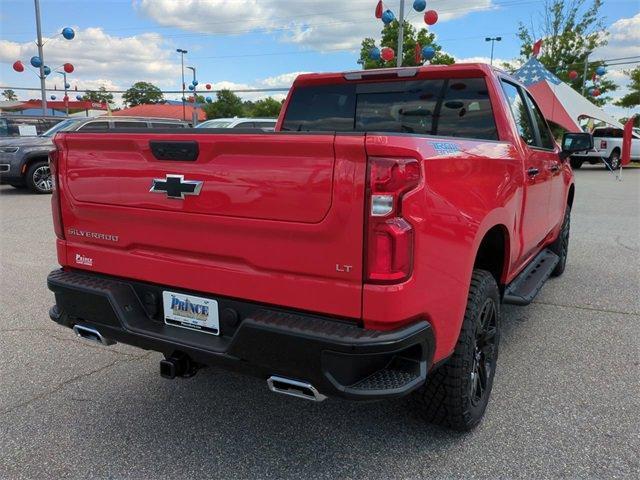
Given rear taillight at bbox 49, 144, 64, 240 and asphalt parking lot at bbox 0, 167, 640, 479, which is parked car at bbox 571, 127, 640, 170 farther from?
rear taillight at bbox 49, 144, 64, 240

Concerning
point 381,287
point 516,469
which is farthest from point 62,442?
point 516,469

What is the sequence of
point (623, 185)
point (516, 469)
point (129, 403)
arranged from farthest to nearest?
point (623, 185) → point (129, 403) → point (516, 469)

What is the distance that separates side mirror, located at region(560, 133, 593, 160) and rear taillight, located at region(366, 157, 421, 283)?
3128 millimetres

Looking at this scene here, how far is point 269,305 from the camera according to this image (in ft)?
7.41

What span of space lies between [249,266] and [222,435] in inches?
40.5

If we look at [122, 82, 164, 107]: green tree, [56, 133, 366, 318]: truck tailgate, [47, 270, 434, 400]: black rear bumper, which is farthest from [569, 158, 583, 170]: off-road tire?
[122, 82, 164, 107]: green tree

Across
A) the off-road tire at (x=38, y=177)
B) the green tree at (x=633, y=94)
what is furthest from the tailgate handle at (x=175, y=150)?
the green tree at (x=633, y=94)

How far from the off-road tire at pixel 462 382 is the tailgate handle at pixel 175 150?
1.49m

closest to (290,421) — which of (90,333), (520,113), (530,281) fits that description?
(90,333)

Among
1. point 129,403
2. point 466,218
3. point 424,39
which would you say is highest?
point 424,39

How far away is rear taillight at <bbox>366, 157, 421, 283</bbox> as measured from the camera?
1968 mm

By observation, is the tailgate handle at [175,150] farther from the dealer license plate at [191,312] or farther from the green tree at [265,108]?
the green tree at [265,108]

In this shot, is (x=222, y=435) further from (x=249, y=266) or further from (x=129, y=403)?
(x=249, y=266)

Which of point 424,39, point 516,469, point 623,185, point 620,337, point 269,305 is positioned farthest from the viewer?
point 424,39
